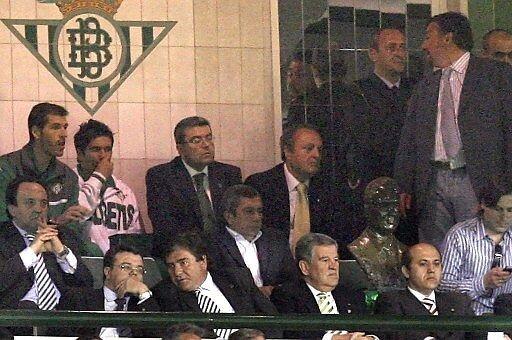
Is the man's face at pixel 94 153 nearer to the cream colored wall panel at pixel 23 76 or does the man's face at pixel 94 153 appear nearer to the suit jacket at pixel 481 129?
the cream colored wall panel at pixel 23 76

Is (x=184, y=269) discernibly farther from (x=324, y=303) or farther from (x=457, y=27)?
(x=457, y=27)

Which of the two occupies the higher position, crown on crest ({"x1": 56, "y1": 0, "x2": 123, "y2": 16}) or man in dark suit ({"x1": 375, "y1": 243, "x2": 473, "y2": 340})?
crown on crest ({"x1": 56, "y1": 0, "x2": 123, "y2": 16})

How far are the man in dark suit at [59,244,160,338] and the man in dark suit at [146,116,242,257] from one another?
2.01ft

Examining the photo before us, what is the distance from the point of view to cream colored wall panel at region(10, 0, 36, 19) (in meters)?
7.38

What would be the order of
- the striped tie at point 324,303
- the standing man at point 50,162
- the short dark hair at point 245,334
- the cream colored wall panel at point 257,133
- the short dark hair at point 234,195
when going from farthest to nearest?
the cream colored wall panel at point 257,133
the standing man at point 50,162
the short dark hair at point 234,195
the striped tie at point 324,303
the short dark hair at point 245,334

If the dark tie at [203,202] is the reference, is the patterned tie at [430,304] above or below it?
below

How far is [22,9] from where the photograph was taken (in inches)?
292

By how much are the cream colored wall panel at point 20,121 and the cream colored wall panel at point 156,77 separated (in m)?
0.55

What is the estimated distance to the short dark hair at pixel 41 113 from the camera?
6797 millimetres

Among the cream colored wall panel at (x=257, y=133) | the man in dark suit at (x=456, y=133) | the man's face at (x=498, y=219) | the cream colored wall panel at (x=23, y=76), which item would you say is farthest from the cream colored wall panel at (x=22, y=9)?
the man's face at (x=498, y=219)

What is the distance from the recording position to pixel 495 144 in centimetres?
710

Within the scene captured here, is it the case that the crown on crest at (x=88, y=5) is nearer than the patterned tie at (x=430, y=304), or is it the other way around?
the patterned tie at (x=430, y=304)

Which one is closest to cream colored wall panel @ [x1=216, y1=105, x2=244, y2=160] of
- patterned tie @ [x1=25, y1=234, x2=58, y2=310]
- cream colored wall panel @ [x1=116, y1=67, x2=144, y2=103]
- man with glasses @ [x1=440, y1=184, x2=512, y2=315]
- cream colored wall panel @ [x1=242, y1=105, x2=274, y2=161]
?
cream colored wall panel @ [x1=242, y1=105, x2=274, y2=161]

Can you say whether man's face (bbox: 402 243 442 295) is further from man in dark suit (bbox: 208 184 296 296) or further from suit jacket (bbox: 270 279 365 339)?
man in dark suit (bbox: 208 184 296 296)
